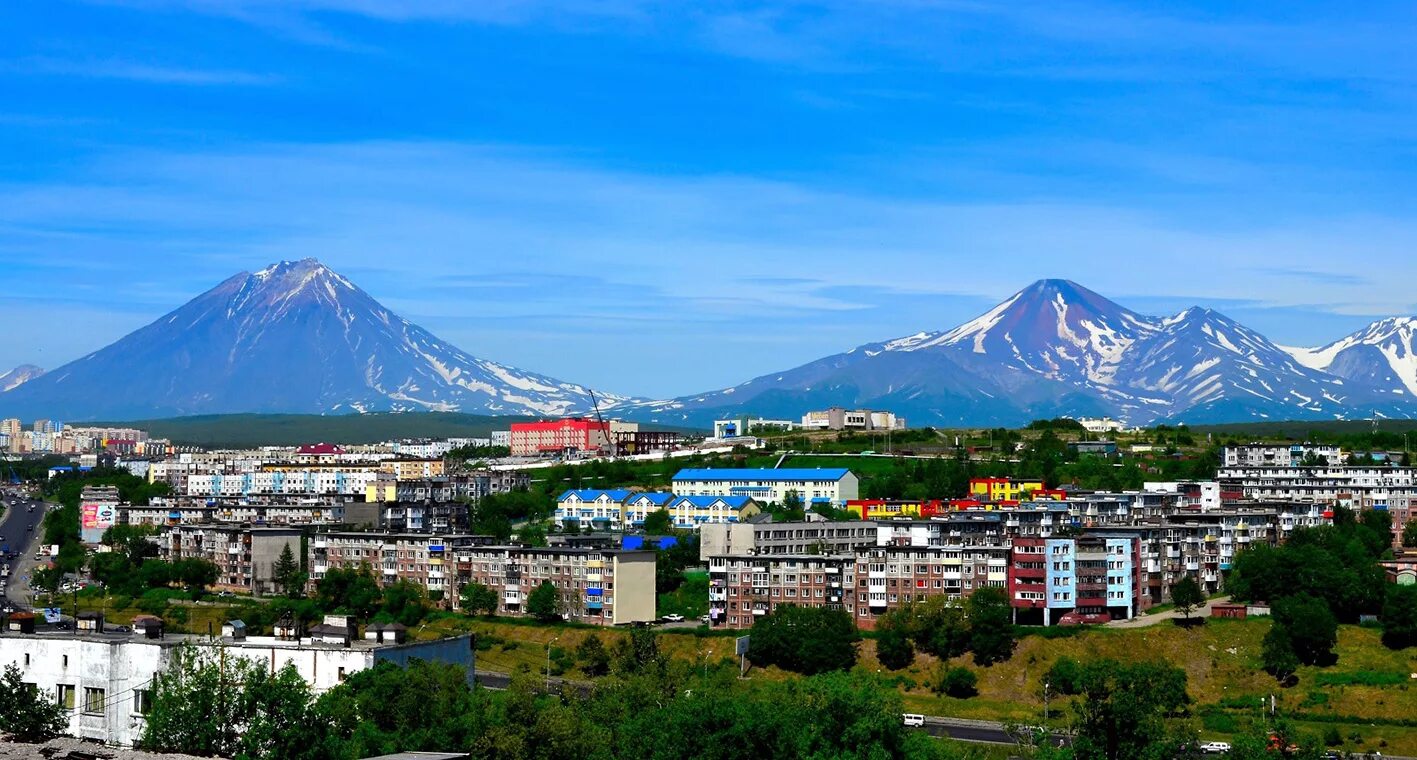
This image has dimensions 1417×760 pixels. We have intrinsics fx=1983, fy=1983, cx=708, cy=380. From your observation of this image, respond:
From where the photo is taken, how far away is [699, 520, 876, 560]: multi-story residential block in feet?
202

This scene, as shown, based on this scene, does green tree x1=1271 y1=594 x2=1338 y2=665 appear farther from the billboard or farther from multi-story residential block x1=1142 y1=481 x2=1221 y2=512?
the billboard

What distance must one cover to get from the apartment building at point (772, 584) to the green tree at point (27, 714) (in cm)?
2593

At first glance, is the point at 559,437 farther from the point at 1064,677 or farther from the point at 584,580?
the point at 1064,677

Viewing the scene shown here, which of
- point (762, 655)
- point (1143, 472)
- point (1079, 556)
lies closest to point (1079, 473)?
point (1143, 472)

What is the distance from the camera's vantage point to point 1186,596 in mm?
53188

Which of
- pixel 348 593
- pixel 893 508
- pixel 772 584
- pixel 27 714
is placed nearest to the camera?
pixel 27 714

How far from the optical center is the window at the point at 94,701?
3312 centimetres

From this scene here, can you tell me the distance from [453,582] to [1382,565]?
27.9 metres

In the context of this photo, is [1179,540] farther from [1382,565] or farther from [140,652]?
[140,652]

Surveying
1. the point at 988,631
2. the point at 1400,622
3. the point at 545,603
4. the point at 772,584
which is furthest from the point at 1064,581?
the point at 545,603

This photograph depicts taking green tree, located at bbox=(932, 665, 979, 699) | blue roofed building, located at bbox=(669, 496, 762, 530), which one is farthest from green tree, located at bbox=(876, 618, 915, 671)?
blue roofed building, located at bbox=(669, 496, 762, 530)

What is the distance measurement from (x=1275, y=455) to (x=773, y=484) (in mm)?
23029

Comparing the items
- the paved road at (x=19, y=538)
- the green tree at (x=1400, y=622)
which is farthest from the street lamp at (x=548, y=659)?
the green tree at (x=1400, y=622)

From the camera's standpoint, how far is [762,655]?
5116cm
